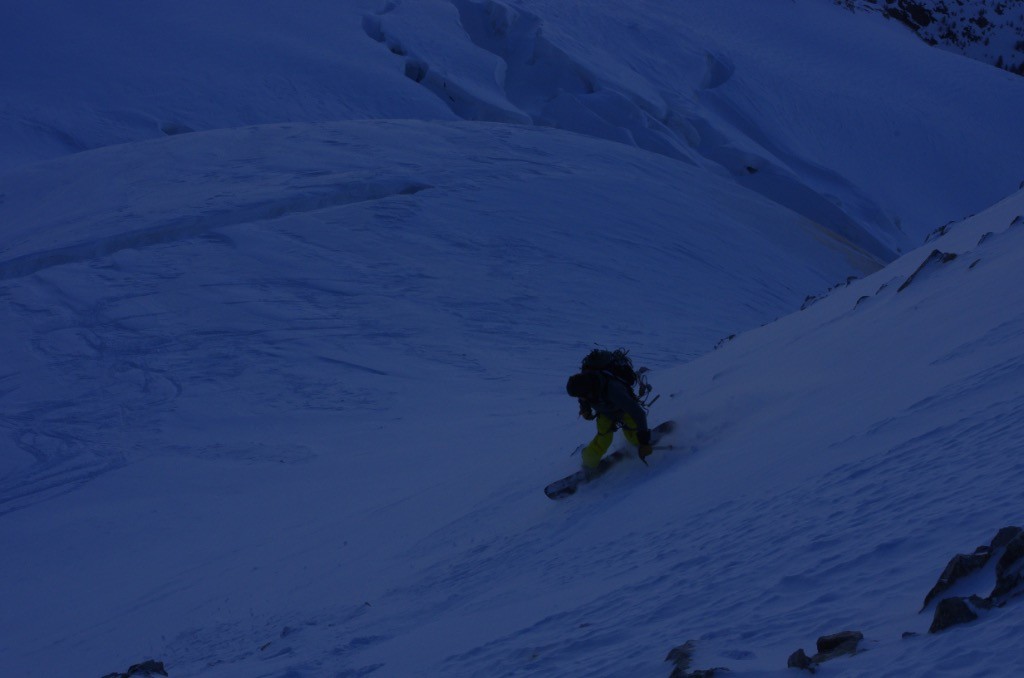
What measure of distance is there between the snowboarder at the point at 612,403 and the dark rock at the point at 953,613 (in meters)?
3.53

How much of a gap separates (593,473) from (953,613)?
4.00 meters

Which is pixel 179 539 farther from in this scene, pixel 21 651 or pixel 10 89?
pixel 10 89

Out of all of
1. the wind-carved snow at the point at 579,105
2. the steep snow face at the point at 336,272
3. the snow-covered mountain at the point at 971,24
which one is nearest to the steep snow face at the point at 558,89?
the wind-carved snow at the point at 579,105

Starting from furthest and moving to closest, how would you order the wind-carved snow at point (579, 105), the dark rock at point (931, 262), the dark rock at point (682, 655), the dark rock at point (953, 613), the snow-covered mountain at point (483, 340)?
the wind-carved snow at point (579, 105), the dark rock at point (931, 262), the snow-covered mountain at point (483, 340), the dark rock at point (682, 655), the dark rock at point (953, 613)

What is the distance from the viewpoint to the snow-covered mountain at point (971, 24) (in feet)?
135

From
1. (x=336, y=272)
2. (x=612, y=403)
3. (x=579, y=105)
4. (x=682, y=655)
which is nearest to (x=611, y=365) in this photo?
(x=612, y=403)

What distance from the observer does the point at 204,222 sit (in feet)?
51.9

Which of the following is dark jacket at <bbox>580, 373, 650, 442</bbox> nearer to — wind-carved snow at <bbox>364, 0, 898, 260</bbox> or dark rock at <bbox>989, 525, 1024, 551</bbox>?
dark rock at <bbox>989, 525, 1024, 551</bbox>

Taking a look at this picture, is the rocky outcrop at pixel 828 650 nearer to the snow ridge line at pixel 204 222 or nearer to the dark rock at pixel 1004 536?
the dark rock at pixel 1004 536

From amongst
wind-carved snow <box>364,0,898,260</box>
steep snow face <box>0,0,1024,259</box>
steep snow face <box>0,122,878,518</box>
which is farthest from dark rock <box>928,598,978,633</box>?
wind-carved snow <box>364,0,898,260</box>

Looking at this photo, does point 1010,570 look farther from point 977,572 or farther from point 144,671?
point 144,671

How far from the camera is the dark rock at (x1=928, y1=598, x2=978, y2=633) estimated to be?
2727 millimetres

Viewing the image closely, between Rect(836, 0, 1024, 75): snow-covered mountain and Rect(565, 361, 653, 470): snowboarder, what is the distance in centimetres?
3781

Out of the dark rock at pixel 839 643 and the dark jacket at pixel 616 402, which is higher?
the dark jacket at pixel 616 402
